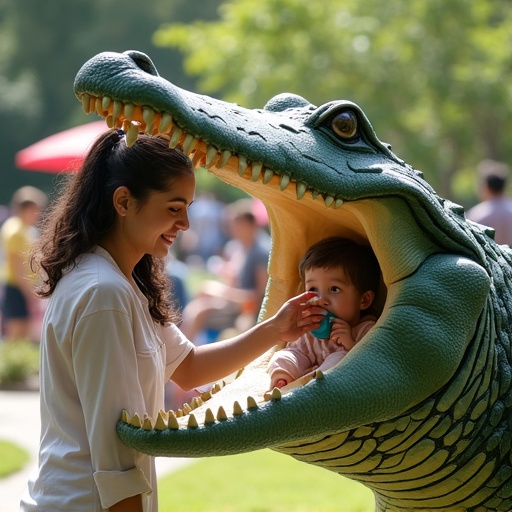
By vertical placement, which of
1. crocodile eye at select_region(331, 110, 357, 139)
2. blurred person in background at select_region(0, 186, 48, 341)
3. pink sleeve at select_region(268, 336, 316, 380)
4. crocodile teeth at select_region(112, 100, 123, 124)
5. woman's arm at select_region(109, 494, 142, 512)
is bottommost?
woman's arm at select_region(109, 494, 142, 512)

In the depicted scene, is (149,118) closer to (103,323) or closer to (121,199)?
(121,199)

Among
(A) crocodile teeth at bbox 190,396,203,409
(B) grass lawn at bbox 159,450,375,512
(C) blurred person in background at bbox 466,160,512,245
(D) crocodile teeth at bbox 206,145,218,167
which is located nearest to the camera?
(D) crocodile teeth at bbox 206,145,218,167

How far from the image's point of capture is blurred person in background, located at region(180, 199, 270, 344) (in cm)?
918

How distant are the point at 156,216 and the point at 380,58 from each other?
15.3m

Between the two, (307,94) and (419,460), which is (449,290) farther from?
(307,94)

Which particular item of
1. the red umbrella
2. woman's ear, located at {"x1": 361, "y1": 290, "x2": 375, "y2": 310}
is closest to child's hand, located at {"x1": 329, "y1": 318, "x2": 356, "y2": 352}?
woman's ear, located at {"x1": 361, "y1": 290, "x2": 375, "y2": 310}

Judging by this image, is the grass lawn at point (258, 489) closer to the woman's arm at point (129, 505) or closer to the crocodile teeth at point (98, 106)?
the woman's arm at point (129, 505)

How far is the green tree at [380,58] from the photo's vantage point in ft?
55.9

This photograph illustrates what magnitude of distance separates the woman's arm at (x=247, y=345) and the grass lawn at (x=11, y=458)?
12.7 ft

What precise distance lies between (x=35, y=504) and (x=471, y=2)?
15612 millimetres

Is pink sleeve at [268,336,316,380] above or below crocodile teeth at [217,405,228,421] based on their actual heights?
above

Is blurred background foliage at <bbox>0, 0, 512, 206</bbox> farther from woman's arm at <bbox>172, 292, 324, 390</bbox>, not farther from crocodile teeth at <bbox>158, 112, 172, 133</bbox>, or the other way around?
crocodile teeth at <bbox>158, 112, 172, 133</bbox>

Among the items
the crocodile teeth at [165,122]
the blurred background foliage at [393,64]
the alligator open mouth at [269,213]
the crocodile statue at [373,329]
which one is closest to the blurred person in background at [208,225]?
the blurred background foliage at [393,64]

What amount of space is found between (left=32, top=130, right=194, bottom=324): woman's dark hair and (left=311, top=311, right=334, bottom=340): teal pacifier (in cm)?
67
